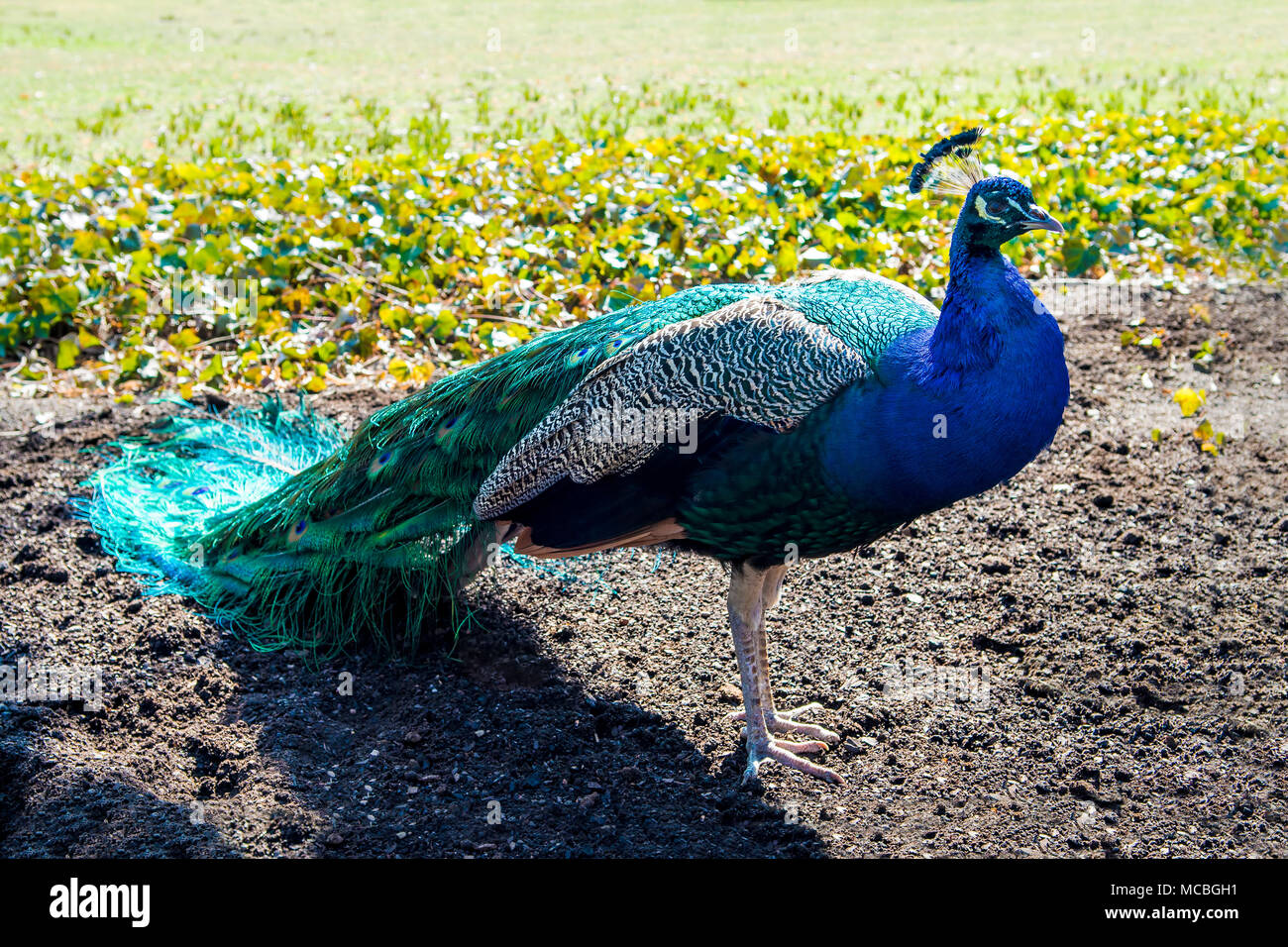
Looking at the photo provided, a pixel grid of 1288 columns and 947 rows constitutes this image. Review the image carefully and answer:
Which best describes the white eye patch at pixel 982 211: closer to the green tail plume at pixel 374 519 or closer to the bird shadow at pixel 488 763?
the green tail plume at pixel 374 519

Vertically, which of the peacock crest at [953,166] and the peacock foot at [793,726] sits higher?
the peacock crest at [953,166]

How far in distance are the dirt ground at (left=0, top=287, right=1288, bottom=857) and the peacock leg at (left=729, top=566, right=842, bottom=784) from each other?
0.05m

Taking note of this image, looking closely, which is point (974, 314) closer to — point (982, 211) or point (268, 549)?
point (982, 211)

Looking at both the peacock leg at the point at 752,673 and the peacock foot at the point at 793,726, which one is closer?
the peacock leg at the point at 752,673

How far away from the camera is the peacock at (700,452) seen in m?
2.76

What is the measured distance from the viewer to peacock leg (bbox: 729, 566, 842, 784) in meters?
3.14

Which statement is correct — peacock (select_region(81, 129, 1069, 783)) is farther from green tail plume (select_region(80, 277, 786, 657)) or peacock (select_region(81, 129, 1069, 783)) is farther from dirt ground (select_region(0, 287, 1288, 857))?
dirt ground (select_region(0, 287, 1288, 857))

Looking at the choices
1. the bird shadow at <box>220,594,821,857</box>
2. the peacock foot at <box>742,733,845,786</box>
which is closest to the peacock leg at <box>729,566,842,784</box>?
the peacock foot at <box>742,733,845,786</box>

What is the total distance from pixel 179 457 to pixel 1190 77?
984 centimetres

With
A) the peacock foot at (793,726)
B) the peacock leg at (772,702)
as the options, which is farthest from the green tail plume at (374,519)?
the peacock foot at (793,726)

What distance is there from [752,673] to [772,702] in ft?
0.88

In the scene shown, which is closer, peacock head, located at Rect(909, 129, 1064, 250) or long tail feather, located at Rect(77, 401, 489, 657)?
peacock head, located at Rect(909, 129, 1064, 250)

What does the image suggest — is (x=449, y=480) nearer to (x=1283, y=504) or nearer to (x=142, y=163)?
(x=1283, y=504)

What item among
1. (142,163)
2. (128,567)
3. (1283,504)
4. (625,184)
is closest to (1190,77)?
(625,184)
